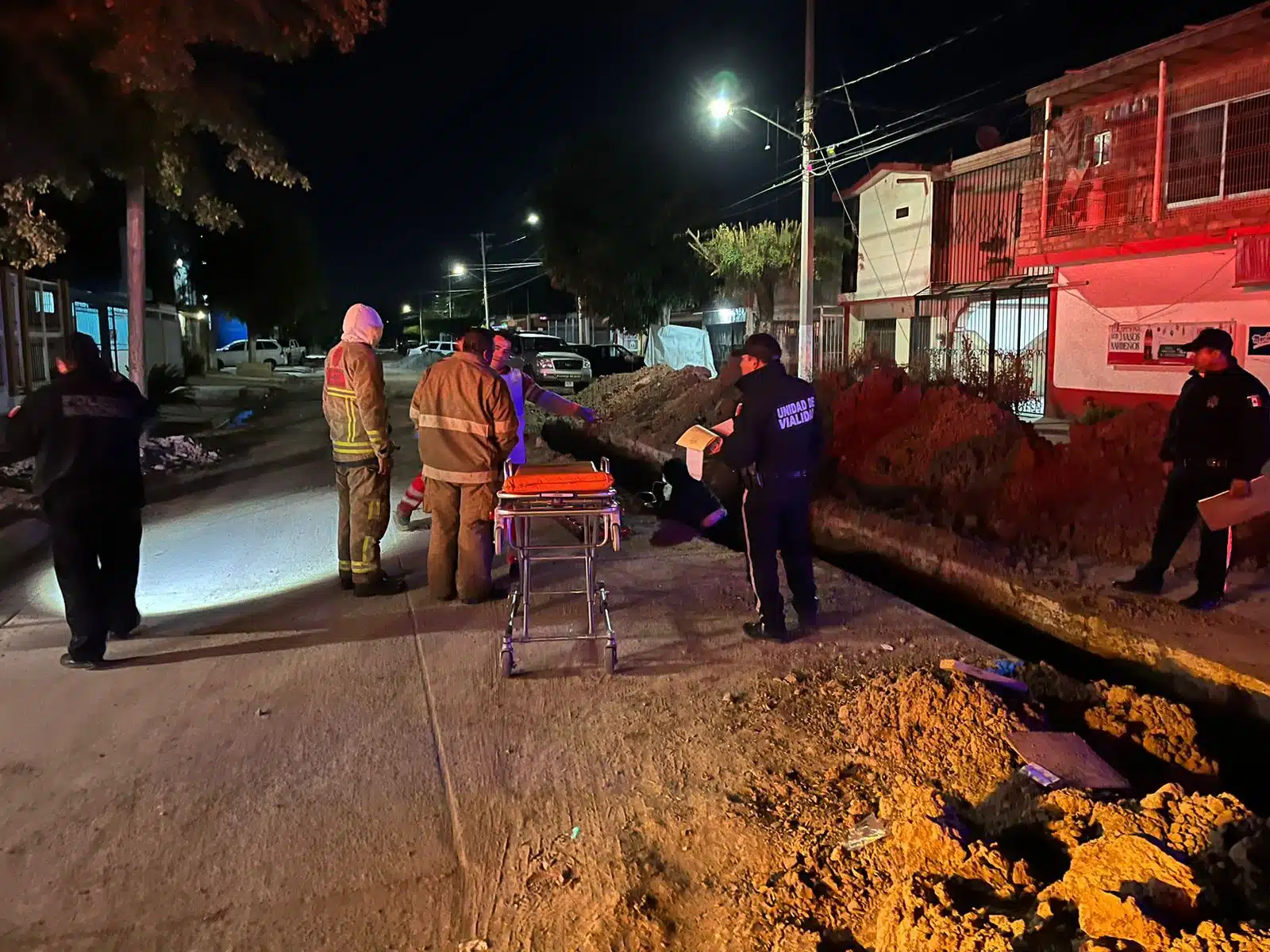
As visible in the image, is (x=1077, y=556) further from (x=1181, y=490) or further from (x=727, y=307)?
(x=727, y=307)

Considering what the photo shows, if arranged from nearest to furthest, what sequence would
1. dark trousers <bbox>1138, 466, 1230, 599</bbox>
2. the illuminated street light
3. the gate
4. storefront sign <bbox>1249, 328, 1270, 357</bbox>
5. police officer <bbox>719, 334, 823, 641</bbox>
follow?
police officer <bbox>719, 334, 823, 641</bbox> < dark trousers <bbox>1138, 466, 1230, 599</bbox> < storefront sign <bbox>1249, 328, 1270, 357</bbox> < the gate < the illuminated street light

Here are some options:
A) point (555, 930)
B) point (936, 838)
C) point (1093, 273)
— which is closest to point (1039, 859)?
point (936, 838)

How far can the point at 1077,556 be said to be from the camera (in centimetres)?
807

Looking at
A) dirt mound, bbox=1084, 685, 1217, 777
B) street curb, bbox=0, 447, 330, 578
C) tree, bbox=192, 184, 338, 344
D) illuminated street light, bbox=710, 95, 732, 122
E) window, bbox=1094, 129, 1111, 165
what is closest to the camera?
dirt mound, bbox=1084, 685, 1217, 777

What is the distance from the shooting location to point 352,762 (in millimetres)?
4242

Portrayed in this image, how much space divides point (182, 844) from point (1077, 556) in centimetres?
703

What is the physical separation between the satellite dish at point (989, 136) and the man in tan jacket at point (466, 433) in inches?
755

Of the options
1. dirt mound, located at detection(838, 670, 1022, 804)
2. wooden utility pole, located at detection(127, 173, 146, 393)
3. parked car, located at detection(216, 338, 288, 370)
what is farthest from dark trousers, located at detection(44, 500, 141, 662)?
parked car, located at detection(216, 338, 288, 370)

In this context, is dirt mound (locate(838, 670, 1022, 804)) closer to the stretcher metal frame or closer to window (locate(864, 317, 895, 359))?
the stretcher metal frame

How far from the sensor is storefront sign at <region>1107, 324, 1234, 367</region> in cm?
1518

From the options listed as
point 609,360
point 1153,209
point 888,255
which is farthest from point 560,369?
point 1153,209

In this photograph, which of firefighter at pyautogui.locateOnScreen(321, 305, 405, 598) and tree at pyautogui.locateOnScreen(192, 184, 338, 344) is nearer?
firefighter at pyautogui.locateOnScreen(321, 305, 405, 598)

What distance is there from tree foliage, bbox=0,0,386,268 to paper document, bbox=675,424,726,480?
21.0ft

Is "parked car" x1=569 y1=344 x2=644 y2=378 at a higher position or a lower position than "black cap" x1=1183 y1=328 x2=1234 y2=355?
lower
